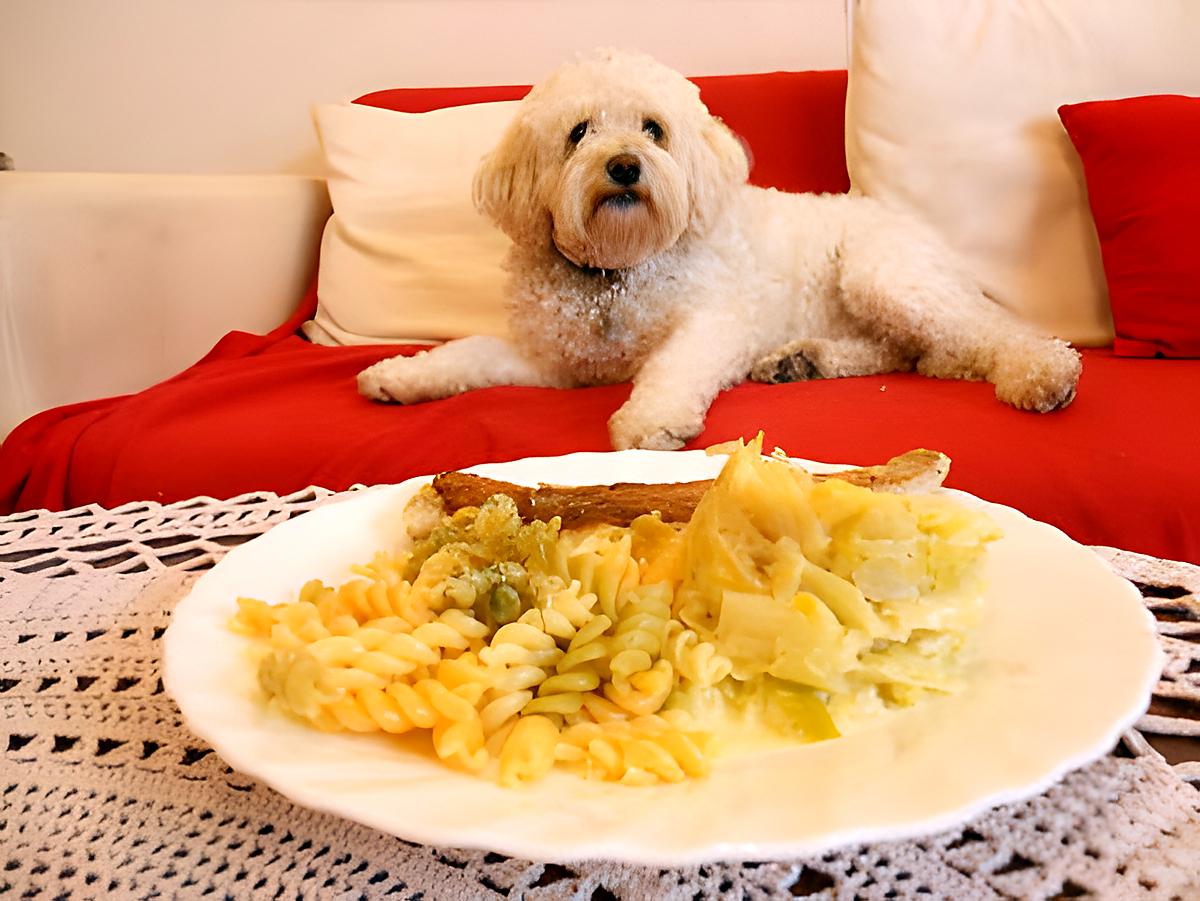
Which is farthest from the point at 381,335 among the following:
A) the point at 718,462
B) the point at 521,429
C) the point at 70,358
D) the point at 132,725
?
the point at 132,725

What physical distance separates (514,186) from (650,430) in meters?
0.60

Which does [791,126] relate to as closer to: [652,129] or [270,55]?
[652,129]

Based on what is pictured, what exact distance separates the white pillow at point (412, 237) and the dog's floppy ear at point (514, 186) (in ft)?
1.20

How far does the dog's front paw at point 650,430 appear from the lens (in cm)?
130

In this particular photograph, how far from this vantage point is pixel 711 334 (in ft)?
5.21

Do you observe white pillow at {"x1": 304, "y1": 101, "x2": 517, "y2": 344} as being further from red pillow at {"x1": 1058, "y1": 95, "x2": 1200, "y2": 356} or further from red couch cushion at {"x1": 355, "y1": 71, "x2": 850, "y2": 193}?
red pillow at {"x1": 1058, "y1": 95, "x2": 1200, "y2": 356}

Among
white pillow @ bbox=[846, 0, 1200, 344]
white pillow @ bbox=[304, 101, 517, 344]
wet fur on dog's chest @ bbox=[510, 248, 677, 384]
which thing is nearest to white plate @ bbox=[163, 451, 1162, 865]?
wet fur on dog's chest @ bbox=[510, 248, 677, 384]

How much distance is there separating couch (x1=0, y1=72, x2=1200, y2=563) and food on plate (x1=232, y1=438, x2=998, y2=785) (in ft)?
2.20

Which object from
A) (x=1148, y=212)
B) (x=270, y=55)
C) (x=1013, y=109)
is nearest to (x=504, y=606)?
(x=1148, y=212)

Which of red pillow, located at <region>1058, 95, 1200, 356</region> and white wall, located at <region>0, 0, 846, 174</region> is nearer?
red pillow, located at <region>1058, 95, 1200, 356</region>

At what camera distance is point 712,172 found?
64.6 inches

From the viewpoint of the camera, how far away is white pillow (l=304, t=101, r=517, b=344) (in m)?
2.07

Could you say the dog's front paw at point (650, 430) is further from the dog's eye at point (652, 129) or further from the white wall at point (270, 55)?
the white wall at point (270, 55)

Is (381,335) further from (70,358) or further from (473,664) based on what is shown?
(473,664)
